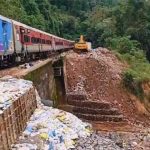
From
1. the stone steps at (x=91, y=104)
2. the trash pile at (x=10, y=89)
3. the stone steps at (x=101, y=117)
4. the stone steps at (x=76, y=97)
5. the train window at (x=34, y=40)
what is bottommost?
the stone steps at (x=101, y=117)

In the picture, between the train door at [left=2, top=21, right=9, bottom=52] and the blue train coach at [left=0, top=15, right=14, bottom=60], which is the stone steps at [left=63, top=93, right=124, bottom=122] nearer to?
the blue train coach at [left=0, top=15, right=14, bottom=60]

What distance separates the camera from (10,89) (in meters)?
15.6

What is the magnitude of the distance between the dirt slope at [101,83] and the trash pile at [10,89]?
11772 mm

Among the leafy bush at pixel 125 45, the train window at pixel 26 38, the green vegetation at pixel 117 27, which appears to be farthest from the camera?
the leafy bush at pixel 125 45

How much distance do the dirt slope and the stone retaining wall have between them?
13.1 meters

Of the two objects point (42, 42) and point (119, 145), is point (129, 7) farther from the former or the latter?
point (119, 145)

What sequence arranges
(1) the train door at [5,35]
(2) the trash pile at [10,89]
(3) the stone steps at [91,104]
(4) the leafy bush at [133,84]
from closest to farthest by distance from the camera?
(2) the trash pile at [10,89], (1) the train door at [5,35], (3) the stone steps at [91,104], (4) the leafy bush at [133,84]

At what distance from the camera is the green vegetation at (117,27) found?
46156 millimetres

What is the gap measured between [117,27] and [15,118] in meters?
51.3

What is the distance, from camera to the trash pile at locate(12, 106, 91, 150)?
44.7 feet

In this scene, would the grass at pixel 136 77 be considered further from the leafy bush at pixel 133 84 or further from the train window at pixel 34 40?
the train window at pixel 34 40

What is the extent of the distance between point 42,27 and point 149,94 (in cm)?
3777

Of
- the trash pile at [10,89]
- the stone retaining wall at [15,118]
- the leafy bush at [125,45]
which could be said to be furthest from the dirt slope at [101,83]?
the stone retaining wall at [15,118]

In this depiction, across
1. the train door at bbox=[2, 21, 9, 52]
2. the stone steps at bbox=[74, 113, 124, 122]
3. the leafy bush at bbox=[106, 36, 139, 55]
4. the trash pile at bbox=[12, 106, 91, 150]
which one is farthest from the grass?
the trash pile at bbox=[12, 106, 91, 150]
